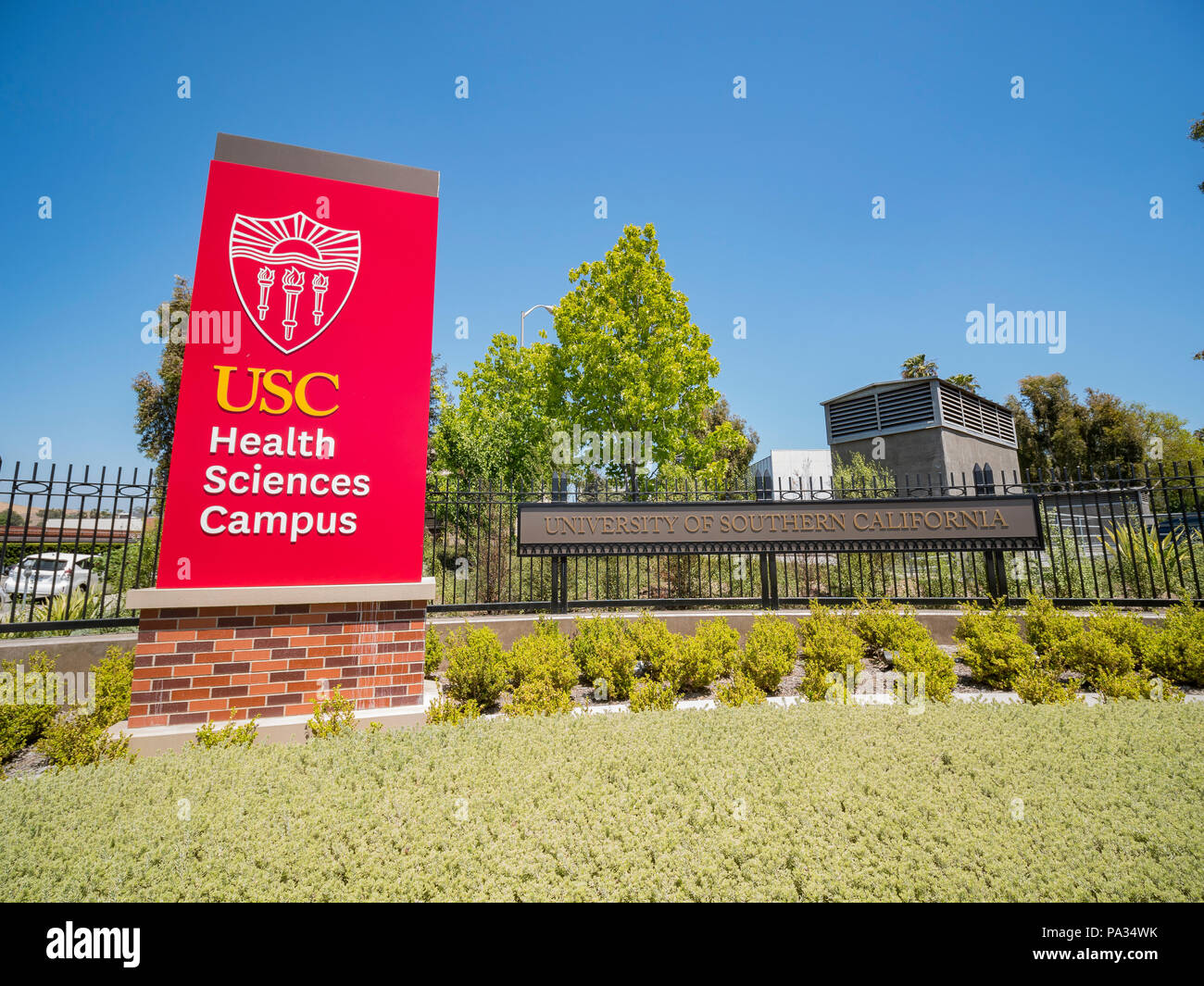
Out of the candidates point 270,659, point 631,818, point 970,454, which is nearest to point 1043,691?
point 631,818

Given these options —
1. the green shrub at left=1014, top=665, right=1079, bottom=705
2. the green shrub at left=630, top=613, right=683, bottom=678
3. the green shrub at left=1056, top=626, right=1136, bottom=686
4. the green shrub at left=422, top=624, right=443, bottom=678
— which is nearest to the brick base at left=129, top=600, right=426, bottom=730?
the green shrub at left=422, top=624, right=443, bottom=678

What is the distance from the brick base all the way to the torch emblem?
2363 millimetres

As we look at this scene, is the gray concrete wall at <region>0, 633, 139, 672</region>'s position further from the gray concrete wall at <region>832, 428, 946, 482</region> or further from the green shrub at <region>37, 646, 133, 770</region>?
the gray concrete wall at <region>832, 428, 946, 482</region>

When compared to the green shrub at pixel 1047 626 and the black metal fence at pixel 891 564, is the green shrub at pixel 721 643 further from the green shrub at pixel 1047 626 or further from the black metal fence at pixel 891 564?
the green shrub at pixel 1047 626

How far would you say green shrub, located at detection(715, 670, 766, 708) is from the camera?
5336mm

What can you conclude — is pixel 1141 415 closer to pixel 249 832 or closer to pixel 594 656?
pixel 594 656

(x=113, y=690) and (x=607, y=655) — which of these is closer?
(x=113, y=690)

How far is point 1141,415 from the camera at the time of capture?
45219 millimetres

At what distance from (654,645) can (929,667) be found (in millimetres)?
3035

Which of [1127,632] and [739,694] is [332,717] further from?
[1127,632]

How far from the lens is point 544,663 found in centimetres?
618

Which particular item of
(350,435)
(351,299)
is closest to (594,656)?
(350,435)
